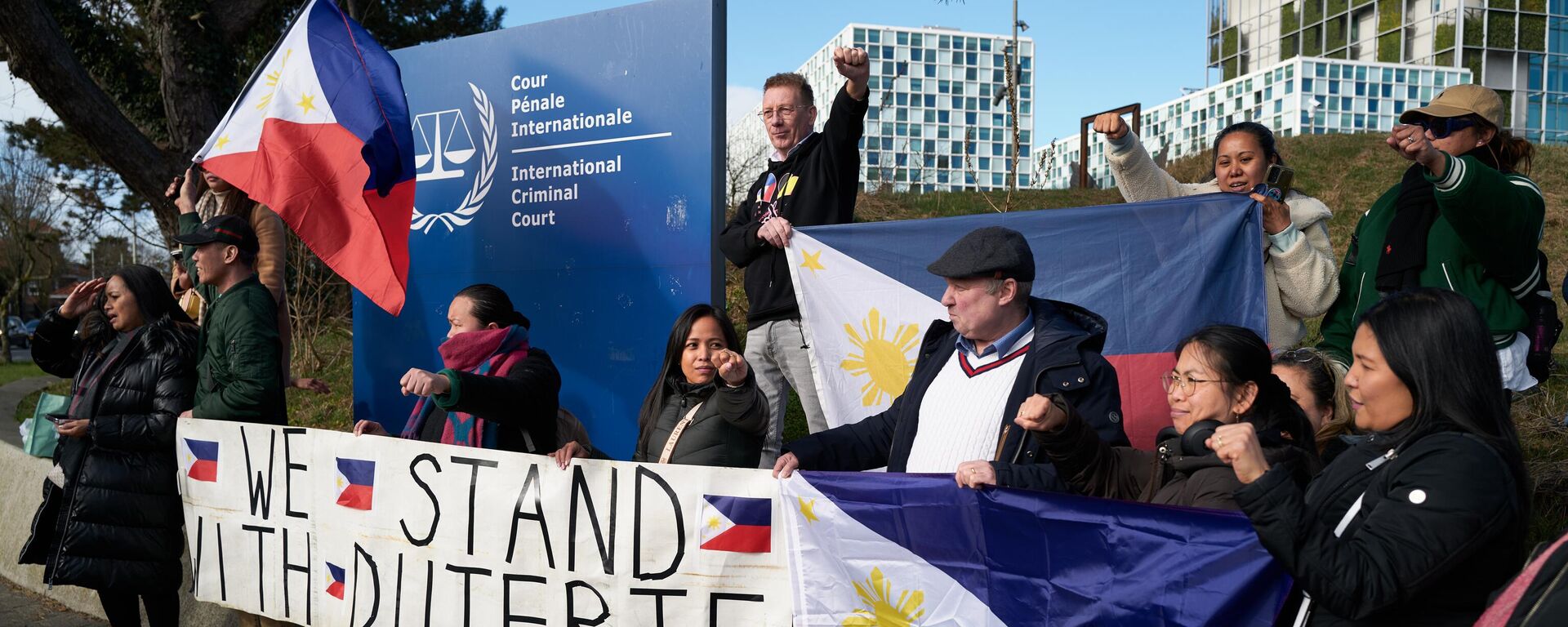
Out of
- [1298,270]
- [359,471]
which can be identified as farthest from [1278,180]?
[359,471]

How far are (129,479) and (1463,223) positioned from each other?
469 cm

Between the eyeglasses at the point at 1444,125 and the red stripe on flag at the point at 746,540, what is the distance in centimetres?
232

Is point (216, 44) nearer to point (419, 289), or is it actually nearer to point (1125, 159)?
point (419, 289)

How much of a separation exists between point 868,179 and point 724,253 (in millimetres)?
9032

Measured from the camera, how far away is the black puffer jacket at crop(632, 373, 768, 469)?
11.7ft

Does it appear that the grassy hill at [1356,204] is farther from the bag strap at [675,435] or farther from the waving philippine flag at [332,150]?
the bag strap at [675,435]

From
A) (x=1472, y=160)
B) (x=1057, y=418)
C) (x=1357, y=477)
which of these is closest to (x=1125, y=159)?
(x=1472, y=160)

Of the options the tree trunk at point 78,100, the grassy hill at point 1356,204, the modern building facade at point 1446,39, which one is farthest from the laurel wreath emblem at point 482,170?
the modern building facade at point 1446,39

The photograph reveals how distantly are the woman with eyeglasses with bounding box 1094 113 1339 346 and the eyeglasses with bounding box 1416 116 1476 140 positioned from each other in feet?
1.28

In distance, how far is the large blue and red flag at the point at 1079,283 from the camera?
13.3ft

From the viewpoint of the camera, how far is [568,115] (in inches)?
216

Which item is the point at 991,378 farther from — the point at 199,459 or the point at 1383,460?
the point at 199,459

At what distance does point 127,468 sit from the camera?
461cm

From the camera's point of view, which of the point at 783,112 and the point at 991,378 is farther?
the point at 783,112
